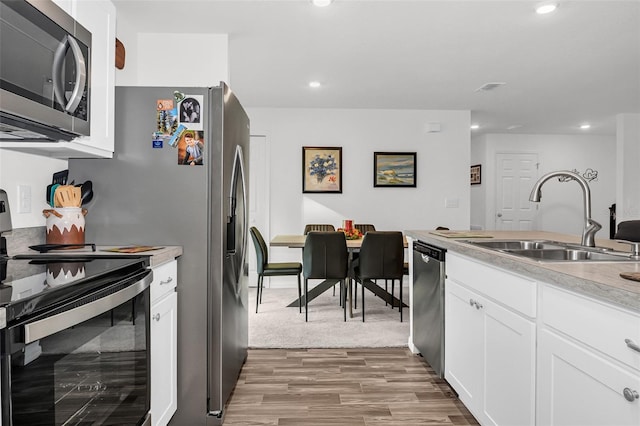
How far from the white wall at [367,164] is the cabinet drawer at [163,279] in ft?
12.4

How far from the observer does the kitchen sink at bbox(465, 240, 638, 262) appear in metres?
1.79

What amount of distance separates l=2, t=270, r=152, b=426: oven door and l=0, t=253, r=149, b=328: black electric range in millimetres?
25

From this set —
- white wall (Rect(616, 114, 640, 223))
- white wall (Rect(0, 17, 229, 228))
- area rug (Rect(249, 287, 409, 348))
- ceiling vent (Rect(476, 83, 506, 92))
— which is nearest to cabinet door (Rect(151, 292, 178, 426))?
area rug (Rect(249, 287, 409, 348))

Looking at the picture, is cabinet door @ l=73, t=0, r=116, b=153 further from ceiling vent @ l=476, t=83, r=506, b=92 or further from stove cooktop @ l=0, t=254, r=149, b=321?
ceiling vent @ l=476, t=83, r=506, b=92

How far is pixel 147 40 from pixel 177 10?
1.78 ft

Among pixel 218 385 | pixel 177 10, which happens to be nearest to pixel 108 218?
pixel 218 385

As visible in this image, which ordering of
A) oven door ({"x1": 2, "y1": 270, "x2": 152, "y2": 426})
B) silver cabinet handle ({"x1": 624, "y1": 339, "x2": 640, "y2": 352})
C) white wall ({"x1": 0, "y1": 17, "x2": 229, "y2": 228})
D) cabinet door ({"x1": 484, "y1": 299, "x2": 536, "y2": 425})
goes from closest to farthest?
1. oven door ({"x1": 2, "y1": 270, "x2": 152, "y2": 426})
2. silver cabinet handle ({"x1": 624, "y1": 339, "x2": 640, "y2": 352})
3. cabinet door ({"x1": 484, "y1": 299, "x2": 536, "y2": 425})
4. white wall ({"x1": 0, "y1": 17, "x2": 229, "y2": 228})

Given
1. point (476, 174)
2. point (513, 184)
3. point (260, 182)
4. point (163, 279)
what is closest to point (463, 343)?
point (163, 279)

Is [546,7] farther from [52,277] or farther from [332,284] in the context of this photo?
[52,277]

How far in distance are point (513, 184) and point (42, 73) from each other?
26.9ft

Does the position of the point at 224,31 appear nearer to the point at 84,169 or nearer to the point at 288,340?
the point at 84,169

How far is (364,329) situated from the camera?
12.4ft

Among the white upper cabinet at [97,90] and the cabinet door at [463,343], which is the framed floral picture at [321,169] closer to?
the cabinet door at [463,343]

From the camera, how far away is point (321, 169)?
584 cm
